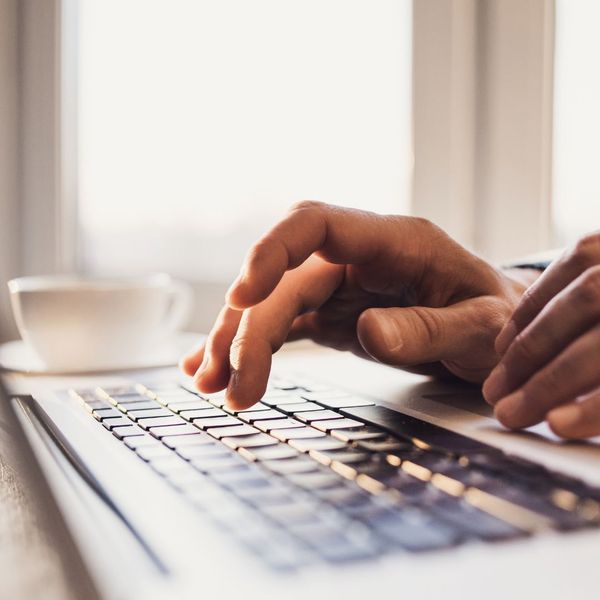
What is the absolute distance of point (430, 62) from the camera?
3.60 ft

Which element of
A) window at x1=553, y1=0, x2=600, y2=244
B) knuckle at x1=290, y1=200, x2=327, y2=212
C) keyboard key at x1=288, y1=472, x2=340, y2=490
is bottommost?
keyboard key at x1=288, y1=472, x2=340, y2=490

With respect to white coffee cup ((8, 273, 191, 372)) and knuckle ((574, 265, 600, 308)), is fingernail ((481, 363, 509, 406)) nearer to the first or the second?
knuckle ((574, 265, 600, 308))

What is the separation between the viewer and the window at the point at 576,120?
3.24ft

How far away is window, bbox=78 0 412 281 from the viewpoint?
1.21 m

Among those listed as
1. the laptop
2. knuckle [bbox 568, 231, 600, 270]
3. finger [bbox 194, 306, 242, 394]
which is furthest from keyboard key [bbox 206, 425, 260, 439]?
knuckle [bbox 568, 231, 600, 270]

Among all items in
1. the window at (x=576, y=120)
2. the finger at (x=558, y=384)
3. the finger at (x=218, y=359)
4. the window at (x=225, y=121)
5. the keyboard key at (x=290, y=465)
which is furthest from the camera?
the window at (x=225, y=121)

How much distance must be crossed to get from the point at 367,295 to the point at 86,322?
31 centimetres

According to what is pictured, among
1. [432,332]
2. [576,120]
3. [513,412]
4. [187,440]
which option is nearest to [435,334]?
[432,332]

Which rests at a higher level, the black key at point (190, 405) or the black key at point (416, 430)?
the black key at point (416, 430)

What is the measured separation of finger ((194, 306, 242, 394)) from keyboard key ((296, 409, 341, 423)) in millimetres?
91

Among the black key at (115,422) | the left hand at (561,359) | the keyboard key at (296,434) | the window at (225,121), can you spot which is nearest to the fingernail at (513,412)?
the left hand at (561,359)

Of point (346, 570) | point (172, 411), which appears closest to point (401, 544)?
point (346, 570)

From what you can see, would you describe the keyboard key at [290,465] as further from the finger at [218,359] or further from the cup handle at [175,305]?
the cup handle at [175,305]

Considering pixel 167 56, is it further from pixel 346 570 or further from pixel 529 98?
pixel 346 570
